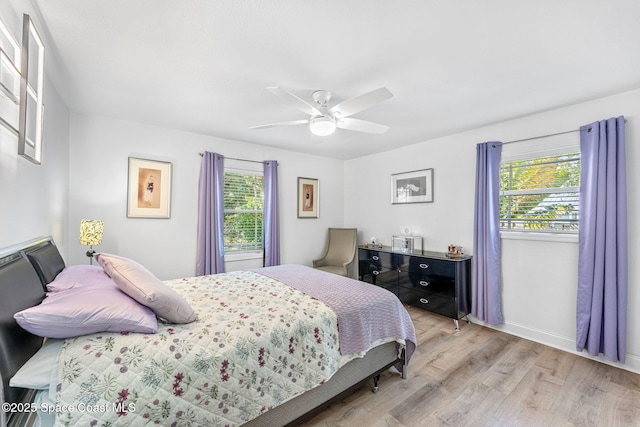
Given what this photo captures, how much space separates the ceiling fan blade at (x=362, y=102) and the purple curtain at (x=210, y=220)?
2.13 m

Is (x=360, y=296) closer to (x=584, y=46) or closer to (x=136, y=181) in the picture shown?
(x=584, y=46)

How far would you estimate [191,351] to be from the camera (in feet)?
4.27

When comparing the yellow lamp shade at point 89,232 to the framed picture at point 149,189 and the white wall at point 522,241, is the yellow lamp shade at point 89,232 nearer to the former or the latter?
the framed picture at point 149,189

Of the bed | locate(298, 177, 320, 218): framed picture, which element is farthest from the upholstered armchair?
the bed

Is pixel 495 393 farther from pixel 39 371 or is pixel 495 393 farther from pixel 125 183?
pixel 125 183

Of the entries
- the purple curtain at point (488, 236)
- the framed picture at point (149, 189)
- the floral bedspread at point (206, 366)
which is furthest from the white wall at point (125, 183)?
the purple curtain at point (488, 236)

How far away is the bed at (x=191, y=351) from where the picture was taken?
41.1 inches

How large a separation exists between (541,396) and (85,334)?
9.88ft

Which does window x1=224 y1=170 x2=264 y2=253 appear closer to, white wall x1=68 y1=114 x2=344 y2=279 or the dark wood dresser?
white wall x1=68 y1=114 x2=344 y2=279

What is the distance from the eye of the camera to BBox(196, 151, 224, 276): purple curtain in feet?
11.7

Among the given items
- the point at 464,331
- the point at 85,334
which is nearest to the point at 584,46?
the point at 464,331

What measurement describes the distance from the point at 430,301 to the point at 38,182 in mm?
4058

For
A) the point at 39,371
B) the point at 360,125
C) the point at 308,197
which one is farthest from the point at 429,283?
the point at 39,371

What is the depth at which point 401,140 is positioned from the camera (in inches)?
157
